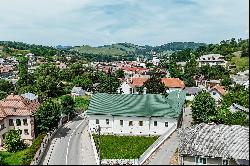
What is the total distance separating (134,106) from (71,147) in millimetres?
14857

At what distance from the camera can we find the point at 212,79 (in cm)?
13262

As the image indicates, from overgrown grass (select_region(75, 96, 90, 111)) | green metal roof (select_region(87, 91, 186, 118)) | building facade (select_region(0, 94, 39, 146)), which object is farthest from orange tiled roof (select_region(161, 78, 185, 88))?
building facade (select_region(0, 94, 39, 146))

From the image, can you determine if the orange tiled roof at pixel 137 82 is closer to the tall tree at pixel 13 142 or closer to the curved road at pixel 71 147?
the curved road at pixel 71 147

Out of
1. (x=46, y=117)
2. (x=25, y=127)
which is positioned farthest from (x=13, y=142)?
(x=46, y=117)

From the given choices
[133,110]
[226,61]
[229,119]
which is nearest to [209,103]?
[229,119]

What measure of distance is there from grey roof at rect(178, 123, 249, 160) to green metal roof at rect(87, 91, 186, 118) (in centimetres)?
1710

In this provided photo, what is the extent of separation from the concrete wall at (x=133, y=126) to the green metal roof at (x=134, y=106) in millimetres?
770

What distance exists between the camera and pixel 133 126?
6494 centimetres

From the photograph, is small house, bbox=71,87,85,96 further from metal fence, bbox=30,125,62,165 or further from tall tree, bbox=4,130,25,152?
tall tree, bbox=4,130,25,152

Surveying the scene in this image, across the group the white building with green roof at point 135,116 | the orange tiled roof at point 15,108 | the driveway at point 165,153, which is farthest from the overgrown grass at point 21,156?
the driveway at point 165,153

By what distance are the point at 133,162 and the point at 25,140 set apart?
30109 mm

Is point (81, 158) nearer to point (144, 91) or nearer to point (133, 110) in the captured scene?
point (133, 110)

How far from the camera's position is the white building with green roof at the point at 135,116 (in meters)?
64.2

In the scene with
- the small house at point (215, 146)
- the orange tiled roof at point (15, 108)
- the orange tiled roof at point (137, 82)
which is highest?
the orange tiled roof at point (137, 82)
